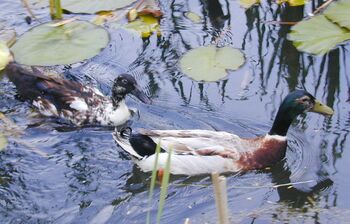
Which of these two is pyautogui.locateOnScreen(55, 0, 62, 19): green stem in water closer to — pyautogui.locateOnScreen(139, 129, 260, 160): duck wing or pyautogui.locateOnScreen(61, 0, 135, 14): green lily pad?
pyautogui.locateOnScreen(61, 0, 135, 14): green lily pad

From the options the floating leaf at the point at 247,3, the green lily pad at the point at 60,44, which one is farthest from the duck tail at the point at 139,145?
the floating leaf at the point at 247,3

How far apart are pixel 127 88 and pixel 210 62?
82 centimetres

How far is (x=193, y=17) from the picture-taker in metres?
8.34

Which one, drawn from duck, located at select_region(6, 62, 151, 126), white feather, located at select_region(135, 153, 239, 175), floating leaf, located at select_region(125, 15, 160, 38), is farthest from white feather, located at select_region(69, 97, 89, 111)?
floating leaf, located at select_region(125, 15, 160, 38)

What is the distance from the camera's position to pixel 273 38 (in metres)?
7.93

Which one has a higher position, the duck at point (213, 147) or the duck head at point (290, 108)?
the duck head at point (290, 108)

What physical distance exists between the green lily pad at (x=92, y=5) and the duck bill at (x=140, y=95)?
1.43 metres

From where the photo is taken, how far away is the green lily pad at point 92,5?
8.11 metres

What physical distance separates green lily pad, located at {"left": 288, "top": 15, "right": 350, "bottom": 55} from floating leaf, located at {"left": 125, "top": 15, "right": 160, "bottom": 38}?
1.43 meters

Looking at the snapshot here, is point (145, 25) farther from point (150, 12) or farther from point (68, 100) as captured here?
point (68, 100)

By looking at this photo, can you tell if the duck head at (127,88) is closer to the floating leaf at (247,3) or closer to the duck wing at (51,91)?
the duck wing at (51,91)

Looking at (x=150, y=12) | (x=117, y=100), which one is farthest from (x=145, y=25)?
(x=117, y=100)

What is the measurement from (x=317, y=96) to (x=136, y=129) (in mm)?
1658

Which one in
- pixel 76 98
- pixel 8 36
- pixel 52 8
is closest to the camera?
pixel 76 98
